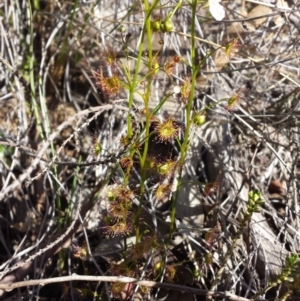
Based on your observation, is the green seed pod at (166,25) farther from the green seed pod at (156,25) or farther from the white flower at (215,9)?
the white flower at (215,9)

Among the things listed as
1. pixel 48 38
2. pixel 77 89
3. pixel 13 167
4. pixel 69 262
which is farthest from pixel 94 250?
pixel 48 38

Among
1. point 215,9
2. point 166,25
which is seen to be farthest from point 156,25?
point 215,9

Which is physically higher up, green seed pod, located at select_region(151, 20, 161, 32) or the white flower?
the white flower

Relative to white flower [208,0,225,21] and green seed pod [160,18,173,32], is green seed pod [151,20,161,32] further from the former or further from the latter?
white flower [208,0,225,21]

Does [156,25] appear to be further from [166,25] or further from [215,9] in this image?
[215,9]

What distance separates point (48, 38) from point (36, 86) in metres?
0.23

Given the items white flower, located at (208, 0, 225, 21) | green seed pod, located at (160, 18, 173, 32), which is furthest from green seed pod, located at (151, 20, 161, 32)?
white flower, located at (208, 0, 225, 21)

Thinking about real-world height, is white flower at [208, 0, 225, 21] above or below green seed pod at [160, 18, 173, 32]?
above

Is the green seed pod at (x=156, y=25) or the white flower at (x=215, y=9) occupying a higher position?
the white flower at (x=215, y=9)

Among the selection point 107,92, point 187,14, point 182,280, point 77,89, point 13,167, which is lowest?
point 182,280

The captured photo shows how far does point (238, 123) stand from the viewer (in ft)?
6.79

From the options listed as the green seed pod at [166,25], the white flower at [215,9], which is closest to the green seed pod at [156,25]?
the green seed pod at [166,25]

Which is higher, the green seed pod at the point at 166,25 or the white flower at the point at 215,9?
the white flower at the point at 215,9

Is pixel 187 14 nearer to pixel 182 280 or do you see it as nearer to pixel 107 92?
pixel 107 92
